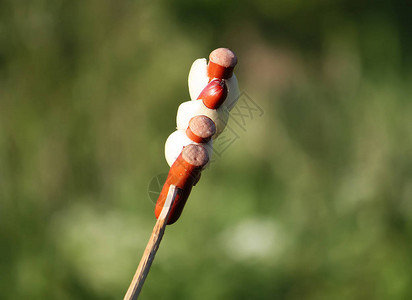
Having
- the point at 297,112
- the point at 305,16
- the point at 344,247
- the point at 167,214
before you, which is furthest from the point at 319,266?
the point at 167,214

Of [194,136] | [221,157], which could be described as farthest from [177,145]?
[221,157]

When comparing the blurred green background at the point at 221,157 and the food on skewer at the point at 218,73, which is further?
the blurred green background at the point at 221,157

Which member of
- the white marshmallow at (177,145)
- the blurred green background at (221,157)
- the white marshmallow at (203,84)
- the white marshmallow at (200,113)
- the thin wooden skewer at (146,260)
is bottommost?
the thin wooden skewer at (146,260)

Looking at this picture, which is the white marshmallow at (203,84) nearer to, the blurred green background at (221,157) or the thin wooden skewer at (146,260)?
the thin wooden skewer at (146,260)

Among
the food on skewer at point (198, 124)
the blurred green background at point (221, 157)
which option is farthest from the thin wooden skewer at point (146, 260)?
the blurred green background at point (221, 157)

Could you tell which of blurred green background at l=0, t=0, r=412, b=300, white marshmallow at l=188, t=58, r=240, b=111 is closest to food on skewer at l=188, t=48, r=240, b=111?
white marshmallow at l=188, t=58, r=240, b=111

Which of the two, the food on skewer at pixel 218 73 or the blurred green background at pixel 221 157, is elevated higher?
the blurred green background at pixel 221 157

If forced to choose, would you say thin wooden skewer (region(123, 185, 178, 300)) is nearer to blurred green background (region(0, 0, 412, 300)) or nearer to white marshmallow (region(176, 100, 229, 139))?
white marshmallow (region(176, 100, 229, 139))
